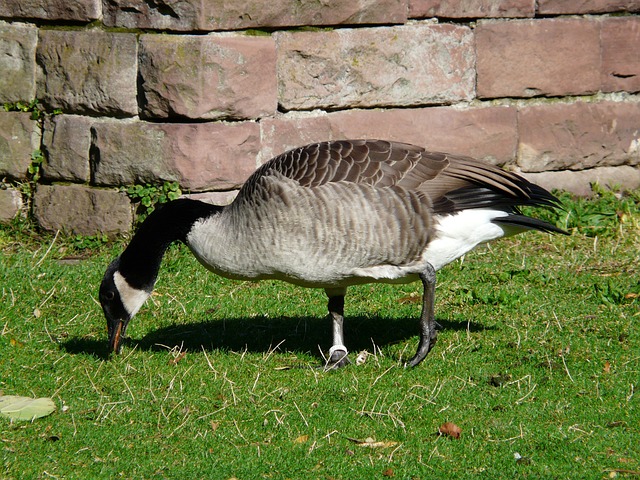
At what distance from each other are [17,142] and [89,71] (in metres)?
0.99

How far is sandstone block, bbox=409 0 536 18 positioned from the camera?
774 centimetres

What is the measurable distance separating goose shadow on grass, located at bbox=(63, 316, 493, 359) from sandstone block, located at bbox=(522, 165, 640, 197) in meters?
2.65

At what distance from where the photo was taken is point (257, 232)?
17.4ft

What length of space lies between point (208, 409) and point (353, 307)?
2069 millimetres

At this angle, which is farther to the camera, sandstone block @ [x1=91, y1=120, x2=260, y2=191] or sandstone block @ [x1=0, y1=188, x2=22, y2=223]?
sandstone block @ [x1=0, y1=188, x2=22, y2=223]

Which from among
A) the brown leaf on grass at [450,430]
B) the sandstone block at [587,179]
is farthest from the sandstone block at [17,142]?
the brown leaf on grass at [450,430]

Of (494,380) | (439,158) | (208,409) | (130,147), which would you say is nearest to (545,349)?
(494,380)

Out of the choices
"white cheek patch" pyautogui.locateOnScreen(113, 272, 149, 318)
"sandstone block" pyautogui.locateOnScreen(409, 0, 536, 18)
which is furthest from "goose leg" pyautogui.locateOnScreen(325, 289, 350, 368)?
"sandstone block" pyautogui.locateOnScreen(409, 0, 536, 18)

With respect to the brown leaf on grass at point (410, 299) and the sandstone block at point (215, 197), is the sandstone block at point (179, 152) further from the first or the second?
the brown leaf on grass at point (410, 299)

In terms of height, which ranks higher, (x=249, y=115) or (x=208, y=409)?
(x=249, y=115)

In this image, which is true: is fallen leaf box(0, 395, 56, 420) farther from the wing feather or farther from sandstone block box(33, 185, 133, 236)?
sandstone block box(33, 185, 133, 236)

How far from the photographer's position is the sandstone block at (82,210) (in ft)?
25.0

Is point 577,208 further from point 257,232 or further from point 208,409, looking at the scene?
point 208,409

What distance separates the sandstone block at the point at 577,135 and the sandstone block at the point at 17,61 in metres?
4.41
